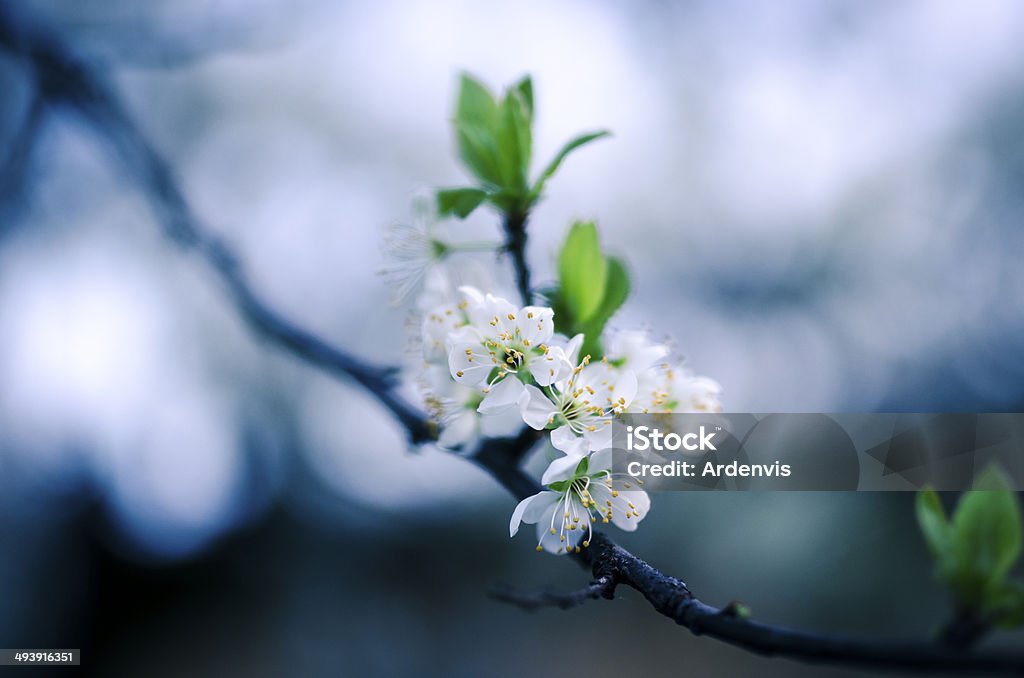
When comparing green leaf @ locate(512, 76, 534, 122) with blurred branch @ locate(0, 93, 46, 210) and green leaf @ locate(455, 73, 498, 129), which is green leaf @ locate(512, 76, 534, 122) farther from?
blurred branch @ locate(0, 93, 46, 210)

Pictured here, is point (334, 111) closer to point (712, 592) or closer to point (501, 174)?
Answer: point (712, 592)

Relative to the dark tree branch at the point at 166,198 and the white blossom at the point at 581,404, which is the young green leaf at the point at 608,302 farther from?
the dark tree branch at the point at 166,198

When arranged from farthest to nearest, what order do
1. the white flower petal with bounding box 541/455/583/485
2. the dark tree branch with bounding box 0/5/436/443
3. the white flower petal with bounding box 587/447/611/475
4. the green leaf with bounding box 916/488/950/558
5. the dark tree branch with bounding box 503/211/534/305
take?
the dark tree branch with bounding box 0/5/436/443 → the dark tree branch with bounding box 503/211/534/305 → the white flower petal with bounding box 587/447/611/475 → the white flower petal with bounding box 541/455/583/485 → the green leaf with bounding box 916/488/950/558

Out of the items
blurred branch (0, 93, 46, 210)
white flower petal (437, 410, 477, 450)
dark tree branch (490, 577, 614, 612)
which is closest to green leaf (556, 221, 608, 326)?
white flower petal (437, 410, 477, 450)

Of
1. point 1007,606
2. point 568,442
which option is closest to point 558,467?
point 568,442

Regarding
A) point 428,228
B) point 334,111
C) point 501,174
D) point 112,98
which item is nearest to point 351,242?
point 334,111

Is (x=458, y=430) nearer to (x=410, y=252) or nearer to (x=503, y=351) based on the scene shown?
(x=503, y=351)
